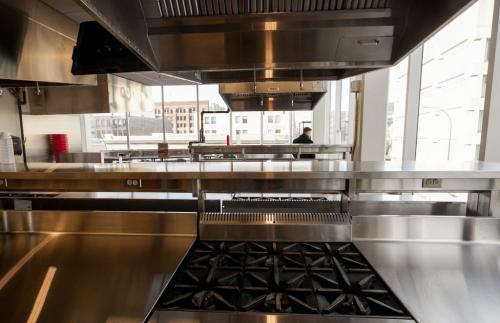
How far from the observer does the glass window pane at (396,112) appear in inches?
113

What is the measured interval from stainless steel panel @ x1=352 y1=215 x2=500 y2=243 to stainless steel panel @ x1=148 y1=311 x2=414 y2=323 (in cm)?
49

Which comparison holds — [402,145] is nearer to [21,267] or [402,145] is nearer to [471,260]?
[471,260]

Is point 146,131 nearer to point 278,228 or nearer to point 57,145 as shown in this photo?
point 57,145

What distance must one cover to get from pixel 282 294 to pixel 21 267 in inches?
38.9

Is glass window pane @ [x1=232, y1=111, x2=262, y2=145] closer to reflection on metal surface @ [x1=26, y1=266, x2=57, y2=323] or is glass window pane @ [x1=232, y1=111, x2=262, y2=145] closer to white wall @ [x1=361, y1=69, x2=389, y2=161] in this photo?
white wall @ [x1=361, y1=69, x2=389, y2=161]

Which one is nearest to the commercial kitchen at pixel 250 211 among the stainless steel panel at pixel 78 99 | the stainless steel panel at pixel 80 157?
the stainless steel panel at pixel 78 99

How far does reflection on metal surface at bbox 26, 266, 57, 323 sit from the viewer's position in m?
0.73

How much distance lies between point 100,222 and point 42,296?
420 mm

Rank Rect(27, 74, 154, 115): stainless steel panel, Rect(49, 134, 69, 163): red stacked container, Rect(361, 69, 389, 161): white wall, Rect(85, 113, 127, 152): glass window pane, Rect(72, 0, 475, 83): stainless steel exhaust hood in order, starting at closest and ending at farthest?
Rect(72, 0, 475, 83): stainless steel exhaust hood, Rect(361, 69, 389, 161): white wall, Rect(27, 74, 154, 115): stainless steel panel, Rect(49, 134, 69, 163): red stacked container, Rect(85, 113, 127, 152): glass window pane

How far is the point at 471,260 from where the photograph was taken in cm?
97

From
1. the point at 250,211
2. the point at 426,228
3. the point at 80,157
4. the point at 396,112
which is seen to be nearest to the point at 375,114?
the point at 396,112

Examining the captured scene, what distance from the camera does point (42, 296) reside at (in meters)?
0.81

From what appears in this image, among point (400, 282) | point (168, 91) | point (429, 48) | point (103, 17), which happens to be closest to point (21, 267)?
point (103, 17)

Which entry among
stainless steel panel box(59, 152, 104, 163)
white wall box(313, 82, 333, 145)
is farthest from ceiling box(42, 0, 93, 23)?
white wall box(313, 82, 333, 145)
